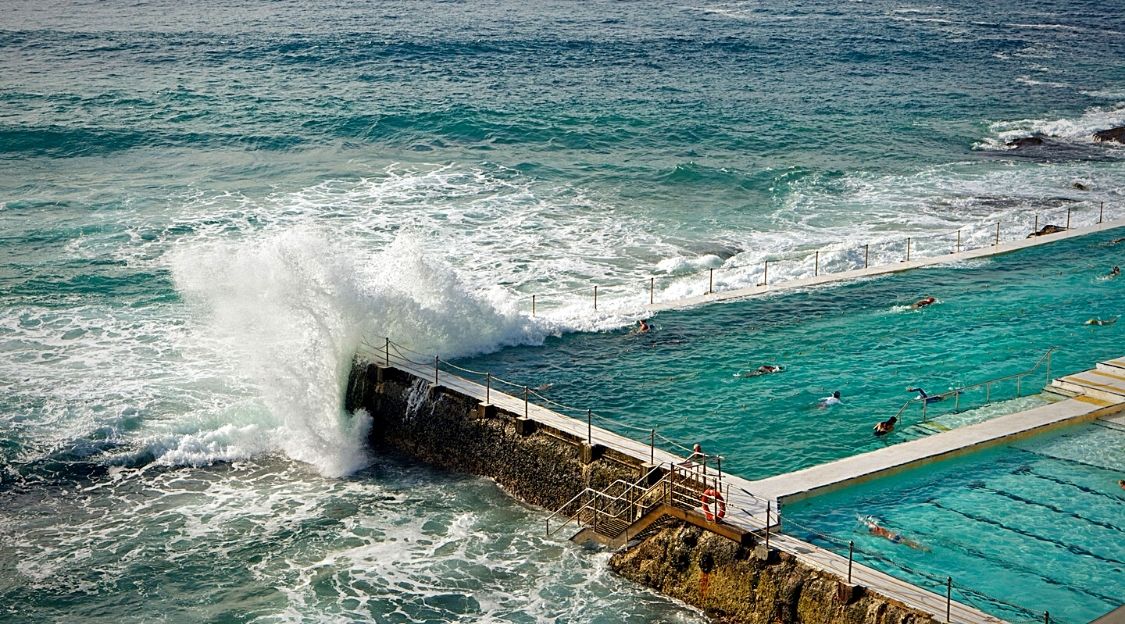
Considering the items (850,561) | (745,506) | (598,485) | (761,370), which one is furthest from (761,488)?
(761,370)

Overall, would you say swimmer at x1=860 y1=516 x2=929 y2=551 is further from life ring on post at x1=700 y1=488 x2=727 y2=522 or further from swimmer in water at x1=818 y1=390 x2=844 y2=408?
swimmer in water at x1=818 y1=390 x2=844 y2=408

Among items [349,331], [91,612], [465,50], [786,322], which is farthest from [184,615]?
[465,50]

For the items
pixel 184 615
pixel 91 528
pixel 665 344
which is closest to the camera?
pixel 184 615

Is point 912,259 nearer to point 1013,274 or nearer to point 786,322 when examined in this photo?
point 1013,274

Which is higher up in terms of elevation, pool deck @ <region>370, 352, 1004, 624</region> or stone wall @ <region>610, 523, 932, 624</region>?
pool deck @ <region>370, 352, 1004, 624</region>

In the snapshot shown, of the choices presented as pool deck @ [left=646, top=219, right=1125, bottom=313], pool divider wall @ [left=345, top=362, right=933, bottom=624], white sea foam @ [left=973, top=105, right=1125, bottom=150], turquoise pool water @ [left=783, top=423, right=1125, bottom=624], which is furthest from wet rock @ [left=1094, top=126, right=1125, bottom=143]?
pool divider wall @ [left=345, top=362, right=933, bottom=624]

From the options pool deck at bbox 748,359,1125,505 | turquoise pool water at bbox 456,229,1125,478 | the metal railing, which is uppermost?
pool deck at bbox 748,359,1125,505
